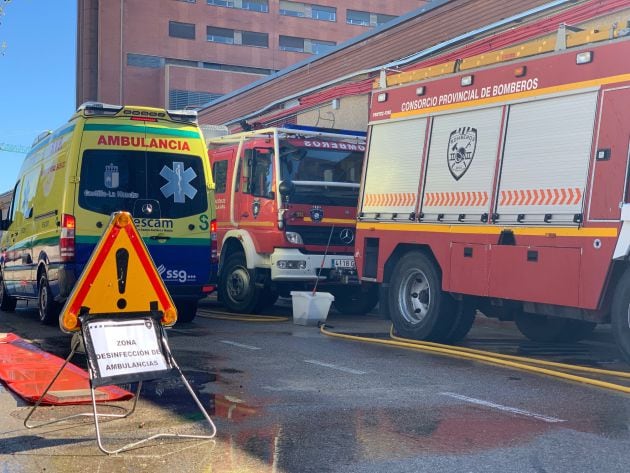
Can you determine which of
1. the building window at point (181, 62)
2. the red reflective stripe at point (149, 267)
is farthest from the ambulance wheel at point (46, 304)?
the building window at point (181, 62)

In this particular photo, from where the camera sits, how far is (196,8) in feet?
213

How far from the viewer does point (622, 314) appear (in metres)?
7.76

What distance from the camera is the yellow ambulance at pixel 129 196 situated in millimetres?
10867

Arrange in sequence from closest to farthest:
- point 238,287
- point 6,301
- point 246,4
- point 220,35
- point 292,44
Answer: point 238,287 < point 6,301 < point 220,35 < point 246,4 < point 292,44

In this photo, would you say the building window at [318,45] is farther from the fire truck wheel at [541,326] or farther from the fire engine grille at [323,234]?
the fire truck wheel at [541,326]

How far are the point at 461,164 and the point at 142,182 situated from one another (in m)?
4.20

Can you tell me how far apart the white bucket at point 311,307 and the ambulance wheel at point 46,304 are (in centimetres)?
335

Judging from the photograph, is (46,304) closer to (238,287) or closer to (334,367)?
(238,287)

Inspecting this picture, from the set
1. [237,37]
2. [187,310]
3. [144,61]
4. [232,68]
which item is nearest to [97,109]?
[187,310]

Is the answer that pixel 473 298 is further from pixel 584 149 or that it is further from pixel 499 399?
pixel 499 399

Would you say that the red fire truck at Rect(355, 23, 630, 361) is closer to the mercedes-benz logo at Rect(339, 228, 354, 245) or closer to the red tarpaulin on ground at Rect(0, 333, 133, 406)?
the mercedes-benz logo at Rect(339, 228, 354, 245)

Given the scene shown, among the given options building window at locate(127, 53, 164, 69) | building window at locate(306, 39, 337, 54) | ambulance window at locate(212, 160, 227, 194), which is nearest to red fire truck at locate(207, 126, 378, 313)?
ambulance window at locate(212, 160, 227, 194)

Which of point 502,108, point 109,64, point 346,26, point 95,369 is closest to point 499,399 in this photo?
point 95,369

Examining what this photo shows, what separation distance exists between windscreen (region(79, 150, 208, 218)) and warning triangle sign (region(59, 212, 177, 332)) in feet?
18.1
